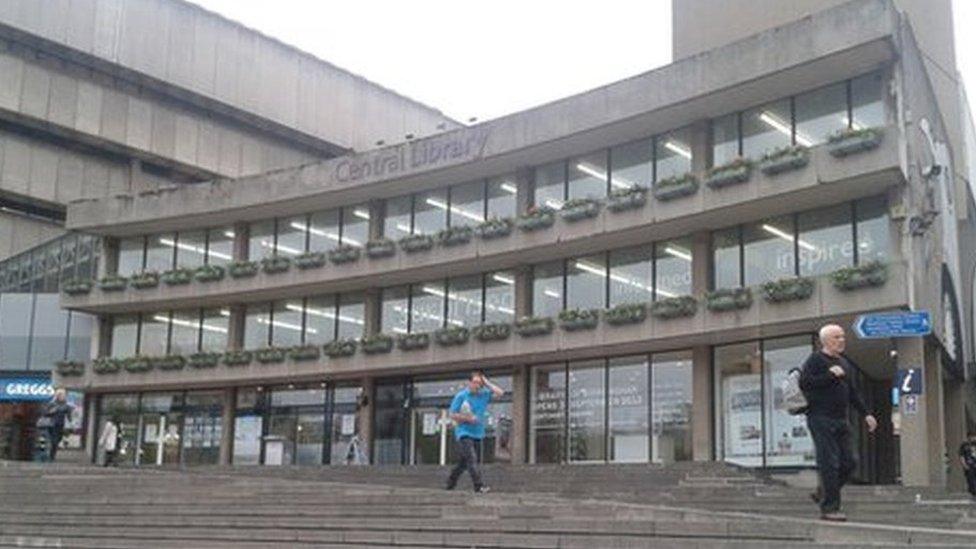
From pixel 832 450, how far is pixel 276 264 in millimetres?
25270

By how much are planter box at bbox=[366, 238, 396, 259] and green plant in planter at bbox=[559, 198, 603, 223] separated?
5.56 meters

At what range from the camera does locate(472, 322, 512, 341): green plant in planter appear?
28.3m

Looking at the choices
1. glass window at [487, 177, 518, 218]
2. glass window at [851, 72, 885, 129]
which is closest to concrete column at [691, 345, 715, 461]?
glass window at [851, 72, 885, 129]

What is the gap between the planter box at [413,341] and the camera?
29969mm

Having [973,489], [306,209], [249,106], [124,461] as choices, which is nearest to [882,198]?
[973,489]

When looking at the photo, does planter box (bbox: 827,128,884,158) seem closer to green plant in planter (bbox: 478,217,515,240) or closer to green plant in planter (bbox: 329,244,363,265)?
green plant in planter (bbox: 478,217,515,240)

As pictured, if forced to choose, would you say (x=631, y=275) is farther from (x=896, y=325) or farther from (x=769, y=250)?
(x=896, y=325)

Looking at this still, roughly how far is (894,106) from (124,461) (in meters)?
25.3

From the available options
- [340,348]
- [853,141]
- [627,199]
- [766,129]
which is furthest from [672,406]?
Answer: [340,348]

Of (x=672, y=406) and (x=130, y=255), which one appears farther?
(x=130, y=255)

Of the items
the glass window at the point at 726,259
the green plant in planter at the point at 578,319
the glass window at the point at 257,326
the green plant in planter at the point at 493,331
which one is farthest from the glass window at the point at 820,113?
the glass window at the point at 257,326

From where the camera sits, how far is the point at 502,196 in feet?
100

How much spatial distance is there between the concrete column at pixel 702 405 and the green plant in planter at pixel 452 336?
6006 mm

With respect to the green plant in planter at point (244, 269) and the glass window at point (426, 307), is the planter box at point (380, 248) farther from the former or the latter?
the green plant in planter at point (244, 269)
